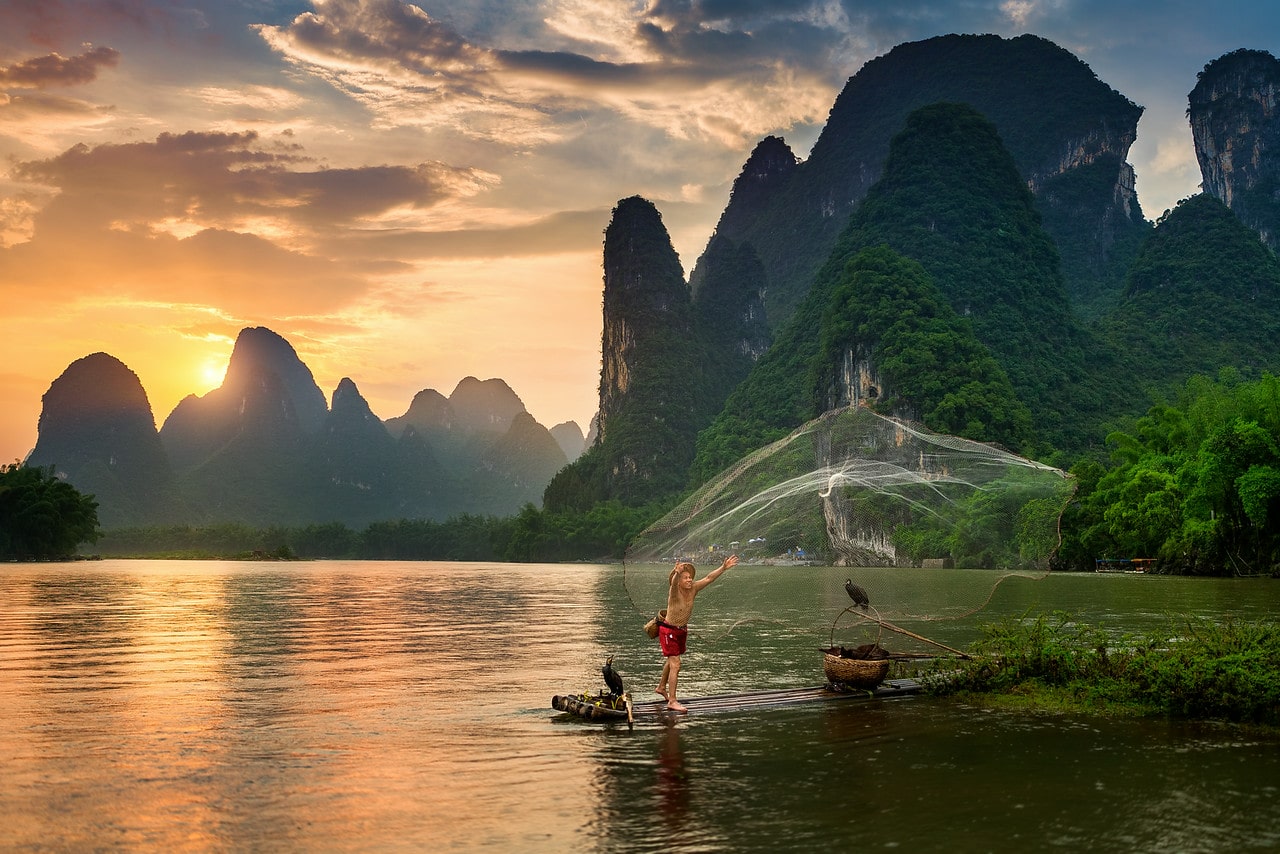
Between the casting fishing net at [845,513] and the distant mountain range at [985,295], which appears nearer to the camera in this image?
the casting fishing net at [845,513]

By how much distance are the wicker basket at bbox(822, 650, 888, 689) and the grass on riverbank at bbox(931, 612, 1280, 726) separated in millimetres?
857

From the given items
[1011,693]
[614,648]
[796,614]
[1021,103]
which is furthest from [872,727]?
[1021,103]

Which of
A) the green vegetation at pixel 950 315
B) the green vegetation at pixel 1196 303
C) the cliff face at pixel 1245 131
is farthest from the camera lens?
the cliff face at pixel 1245 131

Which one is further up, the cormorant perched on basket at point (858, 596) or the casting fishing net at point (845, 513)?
the casting fishing net at point (845, 513)

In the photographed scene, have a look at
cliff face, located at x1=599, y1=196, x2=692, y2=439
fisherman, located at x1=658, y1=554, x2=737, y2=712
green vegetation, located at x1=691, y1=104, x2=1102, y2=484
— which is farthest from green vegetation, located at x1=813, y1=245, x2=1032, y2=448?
fisherman, located at x1=658, y1=554, x2=737, y2=712

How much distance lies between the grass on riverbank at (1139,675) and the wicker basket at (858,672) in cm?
86

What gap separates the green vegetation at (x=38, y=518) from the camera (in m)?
87.4

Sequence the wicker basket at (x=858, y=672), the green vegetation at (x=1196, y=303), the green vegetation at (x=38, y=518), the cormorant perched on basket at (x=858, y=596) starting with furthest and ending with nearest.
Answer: the green vegetation at (x=1196, y=303)
the green vegetation at (x=38, y=518)
the wicker basket at (x=858, y=672)
the cormorant perched on basket at (x=858, y=596)

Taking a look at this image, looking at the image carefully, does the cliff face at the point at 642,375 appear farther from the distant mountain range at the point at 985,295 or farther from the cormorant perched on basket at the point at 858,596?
the cormorant perched on basket at the point at 858,596

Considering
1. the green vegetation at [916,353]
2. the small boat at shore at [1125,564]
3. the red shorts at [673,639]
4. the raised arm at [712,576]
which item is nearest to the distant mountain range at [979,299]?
the green vegetation at [916,353]

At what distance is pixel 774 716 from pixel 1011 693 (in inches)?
132

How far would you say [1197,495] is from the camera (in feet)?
156

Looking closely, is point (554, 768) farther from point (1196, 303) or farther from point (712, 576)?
point (1196, 303)

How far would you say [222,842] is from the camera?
22.8 ft
